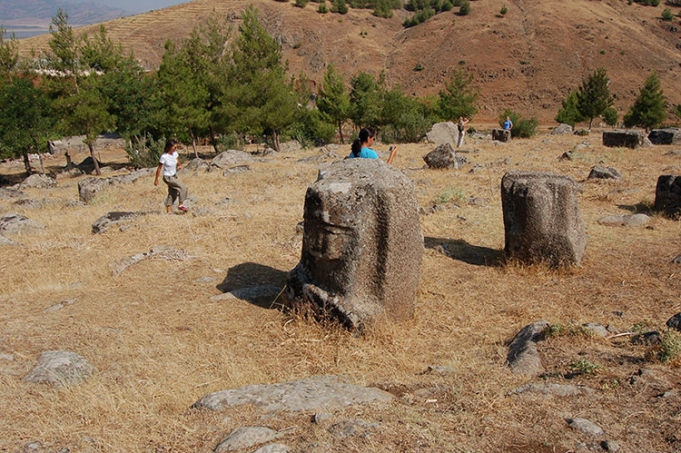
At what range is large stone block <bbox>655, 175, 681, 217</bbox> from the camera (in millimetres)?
9500

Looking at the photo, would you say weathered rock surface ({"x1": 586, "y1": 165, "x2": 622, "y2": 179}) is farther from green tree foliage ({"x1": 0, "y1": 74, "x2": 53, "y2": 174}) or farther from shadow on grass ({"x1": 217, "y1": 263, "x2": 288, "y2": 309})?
green tree foliage ({"x1": 0, "y1": 74, "x2": 53, "y2": 174})

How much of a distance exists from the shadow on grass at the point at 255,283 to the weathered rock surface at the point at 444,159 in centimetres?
1055

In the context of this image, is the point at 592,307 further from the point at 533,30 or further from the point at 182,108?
the point at 533,30

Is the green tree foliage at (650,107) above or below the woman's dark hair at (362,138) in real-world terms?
above

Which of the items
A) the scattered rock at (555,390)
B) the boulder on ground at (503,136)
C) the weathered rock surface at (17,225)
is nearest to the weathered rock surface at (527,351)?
the scattered rock at (555,390)

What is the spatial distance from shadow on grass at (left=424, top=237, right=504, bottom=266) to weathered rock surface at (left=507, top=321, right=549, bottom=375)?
8.74ft

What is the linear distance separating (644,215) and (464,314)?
5.97m

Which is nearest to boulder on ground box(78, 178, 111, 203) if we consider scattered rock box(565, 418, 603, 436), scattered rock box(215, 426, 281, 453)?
scattered rock box(215, 426, 281, 453)

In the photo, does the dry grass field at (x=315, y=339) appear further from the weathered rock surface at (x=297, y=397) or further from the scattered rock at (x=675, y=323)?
the scattered rock at (x=675, y=323)

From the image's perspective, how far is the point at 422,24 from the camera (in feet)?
290

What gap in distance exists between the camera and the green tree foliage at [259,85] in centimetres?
2714

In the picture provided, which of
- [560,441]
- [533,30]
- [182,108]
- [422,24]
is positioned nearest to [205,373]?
[560,441]

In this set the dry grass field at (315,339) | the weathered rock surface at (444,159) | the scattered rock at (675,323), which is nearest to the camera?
the dry grass field at (315,339)

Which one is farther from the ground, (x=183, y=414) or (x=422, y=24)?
(x=422, y=24)
